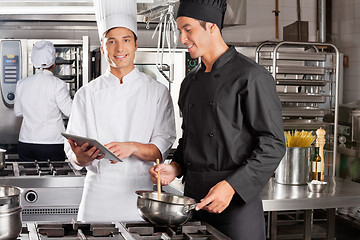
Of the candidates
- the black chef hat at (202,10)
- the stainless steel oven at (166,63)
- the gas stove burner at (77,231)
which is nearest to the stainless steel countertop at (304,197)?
the black chef hat at (202,10)

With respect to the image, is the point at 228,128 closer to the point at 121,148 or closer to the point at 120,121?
the point at 121,148

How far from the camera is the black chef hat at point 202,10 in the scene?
7.06 ft

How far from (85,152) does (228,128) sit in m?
0.63

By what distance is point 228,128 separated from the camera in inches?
83.5

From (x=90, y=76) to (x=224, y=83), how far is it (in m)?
3.51

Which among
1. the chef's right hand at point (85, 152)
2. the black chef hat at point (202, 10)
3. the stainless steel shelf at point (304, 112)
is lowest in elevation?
the chef's right hand at point (85, 152)

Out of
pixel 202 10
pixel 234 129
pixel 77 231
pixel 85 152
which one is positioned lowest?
pixel 77 231

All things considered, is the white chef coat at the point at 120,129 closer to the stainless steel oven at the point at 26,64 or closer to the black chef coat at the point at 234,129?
the black chef coat at the point at 234,129

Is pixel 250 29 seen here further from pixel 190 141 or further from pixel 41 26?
pixel 190 141

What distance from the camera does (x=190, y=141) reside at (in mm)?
2229

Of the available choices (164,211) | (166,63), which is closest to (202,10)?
(164,211)

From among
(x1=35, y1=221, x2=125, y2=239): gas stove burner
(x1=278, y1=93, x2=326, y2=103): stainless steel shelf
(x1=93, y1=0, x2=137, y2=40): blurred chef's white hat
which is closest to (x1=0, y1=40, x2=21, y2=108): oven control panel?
(x1=278, y1=93, x2=326, y2=103): stainless steel shelf

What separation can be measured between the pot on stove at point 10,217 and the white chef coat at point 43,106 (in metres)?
3.30

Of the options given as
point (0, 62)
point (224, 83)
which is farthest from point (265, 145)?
point (0, 62)
